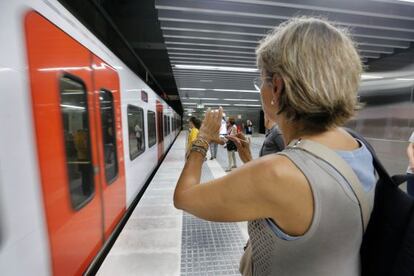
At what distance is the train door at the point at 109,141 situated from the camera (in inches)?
94.7

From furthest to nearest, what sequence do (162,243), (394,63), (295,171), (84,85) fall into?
(394,63), (162,243), (84,85), (295,171)

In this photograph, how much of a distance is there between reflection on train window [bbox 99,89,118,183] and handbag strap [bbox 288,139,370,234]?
222cm

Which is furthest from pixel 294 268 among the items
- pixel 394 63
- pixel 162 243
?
pixel 394 63

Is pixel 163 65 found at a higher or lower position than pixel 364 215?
higher

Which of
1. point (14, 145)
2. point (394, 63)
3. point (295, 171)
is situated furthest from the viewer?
point (394, 63)

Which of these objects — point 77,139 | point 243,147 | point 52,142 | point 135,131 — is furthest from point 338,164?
point 135,131

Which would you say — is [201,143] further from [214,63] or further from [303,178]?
[214,63]

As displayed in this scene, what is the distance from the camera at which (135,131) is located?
4.17 metres

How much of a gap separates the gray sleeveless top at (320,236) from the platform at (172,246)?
1.82m

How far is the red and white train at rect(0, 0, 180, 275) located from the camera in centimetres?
123

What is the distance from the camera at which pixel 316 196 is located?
620 mm

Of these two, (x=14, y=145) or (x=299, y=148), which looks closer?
(x=299, y=148)

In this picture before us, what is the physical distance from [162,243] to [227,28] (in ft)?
14.5

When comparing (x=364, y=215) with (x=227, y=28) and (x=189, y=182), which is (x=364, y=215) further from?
(x=227, y=28)
